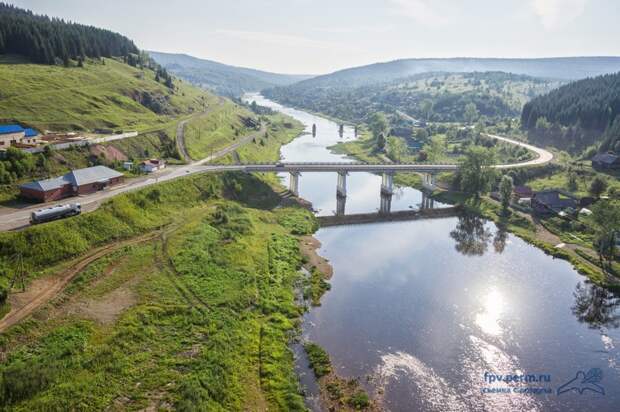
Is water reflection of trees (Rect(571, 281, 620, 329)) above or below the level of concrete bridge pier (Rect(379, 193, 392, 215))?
below

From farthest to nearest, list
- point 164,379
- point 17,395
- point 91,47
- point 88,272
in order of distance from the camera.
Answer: point 91,47
point 88,272
point 164,379
point 17,395

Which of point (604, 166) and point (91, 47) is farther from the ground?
point (91, 47)

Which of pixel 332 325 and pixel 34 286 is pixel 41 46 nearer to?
pixel 34 286

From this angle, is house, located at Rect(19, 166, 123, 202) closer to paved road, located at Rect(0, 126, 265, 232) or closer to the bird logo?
paved road, located at Rect(0, 126, 265, 232)

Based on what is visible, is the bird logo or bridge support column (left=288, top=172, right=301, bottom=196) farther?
bridge support column (left=288, top=172, right=301, bottom=196)

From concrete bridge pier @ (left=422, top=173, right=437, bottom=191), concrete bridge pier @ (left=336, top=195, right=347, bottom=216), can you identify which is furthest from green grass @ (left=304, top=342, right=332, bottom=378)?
concrete bridge pier @ (left=422, top=173, right=437, bottom=191)

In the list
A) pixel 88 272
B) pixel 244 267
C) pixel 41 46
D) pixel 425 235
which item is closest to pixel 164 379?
pixel 88 272
